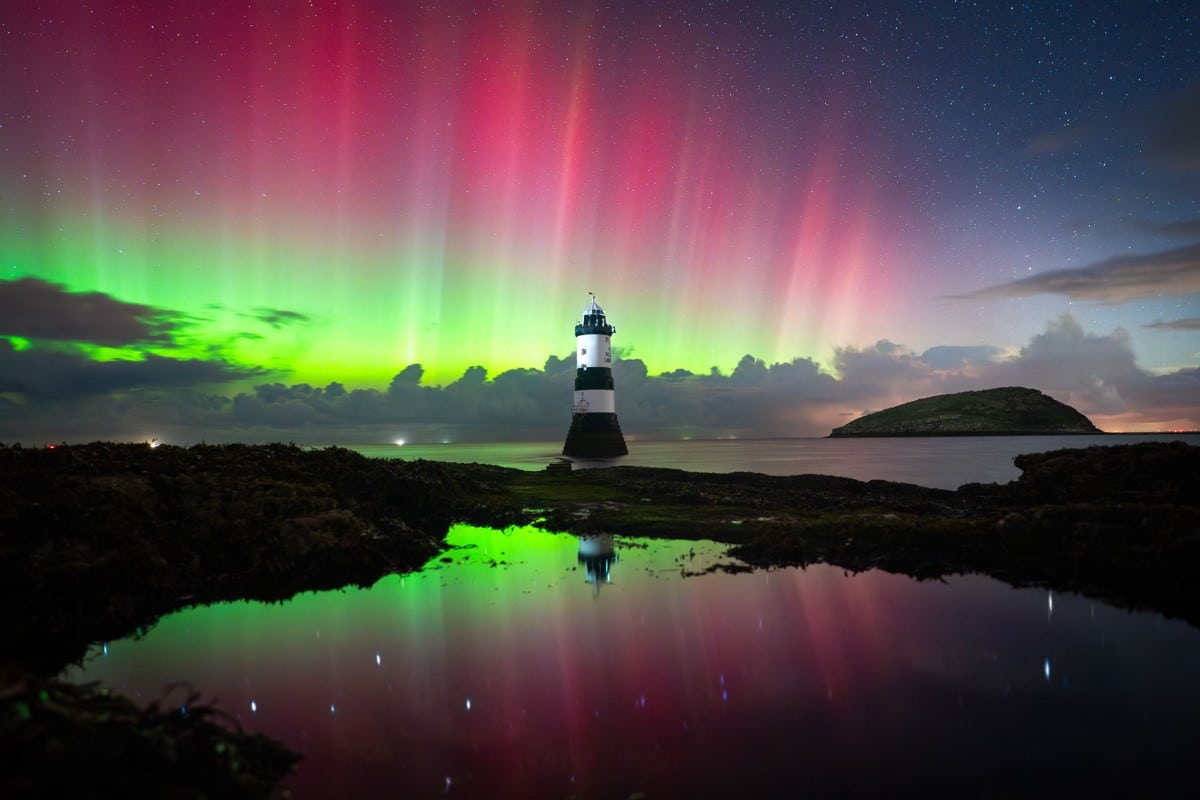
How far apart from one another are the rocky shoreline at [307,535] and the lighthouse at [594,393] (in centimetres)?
6045

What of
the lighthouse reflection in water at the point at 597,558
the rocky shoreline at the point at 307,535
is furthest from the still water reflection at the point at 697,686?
the rocky shoreline at the point at 307,535

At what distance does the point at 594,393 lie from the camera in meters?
92.9

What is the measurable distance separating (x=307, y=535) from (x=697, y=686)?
13.8 m

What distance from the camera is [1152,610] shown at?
47.6 ft

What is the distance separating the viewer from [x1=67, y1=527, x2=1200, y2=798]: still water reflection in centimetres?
826

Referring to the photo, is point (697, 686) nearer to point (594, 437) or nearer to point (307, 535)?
point (307, 535)

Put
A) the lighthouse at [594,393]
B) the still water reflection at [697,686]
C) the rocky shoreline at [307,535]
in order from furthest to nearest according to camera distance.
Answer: the lighthouse at [594,393] < the rocky shoreline at [307,535] < the still water reflection at [697,686]

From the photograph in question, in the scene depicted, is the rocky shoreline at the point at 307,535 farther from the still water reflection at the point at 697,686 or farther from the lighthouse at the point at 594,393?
the lighthouse at the point at 594,393

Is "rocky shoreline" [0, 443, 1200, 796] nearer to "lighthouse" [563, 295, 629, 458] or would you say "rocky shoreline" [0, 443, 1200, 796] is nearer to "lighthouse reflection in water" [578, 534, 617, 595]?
"lighthouse reflection in water" [578, 534, 617, 595]

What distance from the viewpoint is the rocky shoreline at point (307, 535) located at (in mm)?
12141

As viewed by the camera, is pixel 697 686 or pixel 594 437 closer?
pixel 697 686

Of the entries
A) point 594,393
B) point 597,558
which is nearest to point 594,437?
point 594,393

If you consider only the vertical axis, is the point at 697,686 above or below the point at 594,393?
below

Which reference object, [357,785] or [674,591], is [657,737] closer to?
[357,785]
